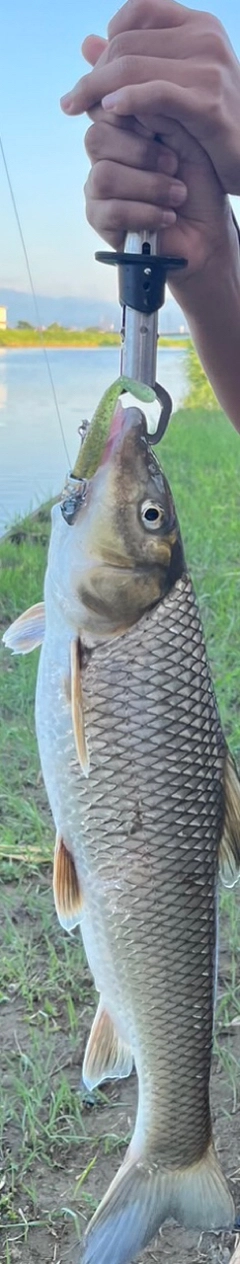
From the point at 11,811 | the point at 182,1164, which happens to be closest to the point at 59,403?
the point at 11,811

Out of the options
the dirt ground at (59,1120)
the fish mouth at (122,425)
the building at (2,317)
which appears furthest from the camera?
the building at (2,317)

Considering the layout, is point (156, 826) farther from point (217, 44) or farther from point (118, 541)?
point (217, 44)

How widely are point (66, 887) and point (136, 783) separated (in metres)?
0.08

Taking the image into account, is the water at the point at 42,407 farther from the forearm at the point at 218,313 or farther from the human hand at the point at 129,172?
the human hand at the point at 129,172

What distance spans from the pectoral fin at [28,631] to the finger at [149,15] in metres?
0.32

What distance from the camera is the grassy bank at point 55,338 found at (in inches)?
48.1

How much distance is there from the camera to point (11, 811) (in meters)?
1.53

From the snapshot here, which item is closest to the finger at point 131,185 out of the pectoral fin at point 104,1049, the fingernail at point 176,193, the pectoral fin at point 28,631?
the fingernail at point 176,193

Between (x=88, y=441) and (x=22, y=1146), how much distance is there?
764mm

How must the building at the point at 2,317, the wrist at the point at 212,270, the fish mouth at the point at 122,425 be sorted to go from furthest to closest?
A: 1. the building at the point at 2,317
2. the wrist at the point at 212,270
3. the fish mouth at the point at 122,425

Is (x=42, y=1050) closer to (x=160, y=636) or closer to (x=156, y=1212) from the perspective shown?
(x=156, y=1212)

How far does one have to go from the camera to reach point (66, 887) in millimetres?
696

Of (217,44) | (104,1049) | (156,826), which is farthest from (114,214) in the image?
(104,1049)

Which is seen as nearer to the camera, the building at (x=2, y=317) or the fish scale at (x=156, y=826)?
the fish scale at (x=156, y=826)
